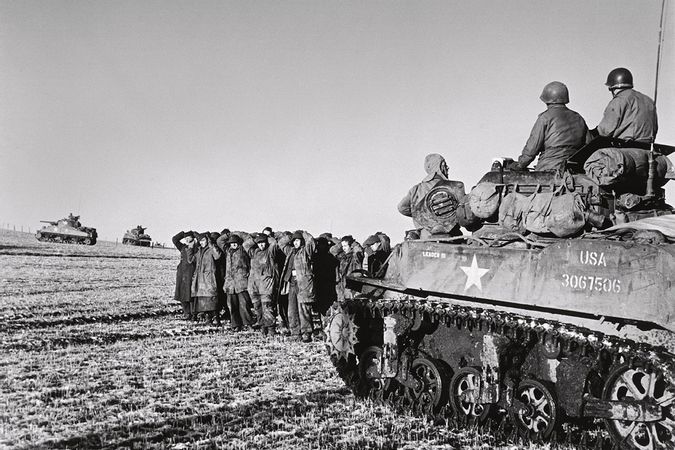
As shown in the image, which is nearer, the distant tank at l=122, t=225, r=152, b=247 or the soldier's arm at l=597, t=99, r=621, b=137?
the soldier's arm at l=597, t=99, r=621, b=137

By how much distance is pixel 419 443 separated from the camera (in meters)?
7.19

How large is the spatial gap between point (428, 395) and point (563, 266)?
2.76 metres

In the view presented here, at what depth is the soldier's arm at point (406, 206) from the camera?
32.9 ft

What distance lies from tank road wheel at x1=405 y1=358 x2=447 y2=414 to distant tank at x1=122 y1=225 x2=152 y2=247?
62.8m

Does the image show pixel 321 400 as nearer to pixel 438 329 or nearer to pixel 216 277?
pixel 438 329

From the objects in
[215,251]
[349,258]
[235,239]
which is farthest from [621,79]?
[215,251]

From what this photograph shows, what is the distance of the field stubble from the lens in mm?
7164

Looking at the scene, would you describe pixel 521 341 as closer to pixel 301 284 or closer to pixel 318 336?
pixel 301 284

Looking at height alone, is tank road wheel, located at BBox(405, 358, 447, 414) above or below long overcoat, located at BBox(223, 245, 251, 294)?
below

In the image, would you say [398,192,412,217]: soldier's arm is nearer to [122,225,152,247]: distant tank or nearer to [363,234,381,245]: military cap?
[363,234,381,245]: military cap

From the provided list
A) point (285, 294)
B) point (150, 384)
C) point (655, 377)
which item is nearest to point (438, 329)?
point (655, 377)

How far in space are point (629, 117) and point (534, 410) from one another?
12.0ft

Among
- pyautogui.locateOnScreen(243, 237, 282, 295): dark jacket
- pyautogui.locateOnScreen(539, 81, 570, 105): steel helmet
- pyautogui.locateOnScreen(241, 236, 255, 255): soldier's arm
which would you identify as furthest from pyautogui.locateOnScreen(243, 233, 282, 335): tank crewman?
pyautogui.locateOnScreen(539, 81, 570, 105): steel helmet

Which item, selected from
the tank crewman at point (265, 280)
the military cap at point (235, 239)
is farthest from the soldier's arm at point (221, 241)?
the tank crewman at point (265, 280)
